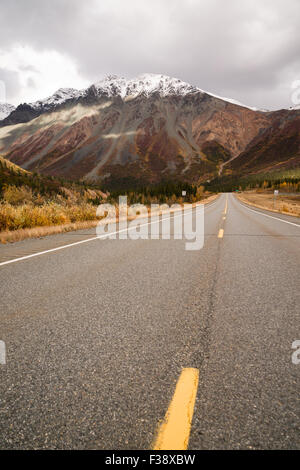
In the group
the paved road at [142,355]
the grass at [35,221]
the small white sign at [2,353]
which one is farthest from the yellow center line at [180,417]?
the grass at [35,221]

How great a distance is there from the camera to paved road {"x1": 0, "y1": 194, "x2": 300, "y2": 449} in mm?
1370

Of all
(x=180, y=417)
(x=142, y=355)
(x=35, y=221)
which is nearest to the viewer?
(x=180, y=417)

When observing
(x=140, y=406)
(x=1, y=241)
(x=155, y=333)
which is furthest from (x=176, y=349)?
(x=1, y=241)

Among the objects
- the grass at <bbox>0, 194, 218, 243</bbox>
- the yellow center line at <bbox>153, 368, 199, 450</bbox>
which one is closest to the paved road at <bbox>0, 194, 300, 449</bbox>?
the yellow center line at <bbox>153, 368, 199, 450</bbox>

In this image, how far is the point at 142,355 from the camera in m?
2.02

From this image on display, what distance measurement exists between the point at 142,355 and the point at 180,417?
662 millimetres

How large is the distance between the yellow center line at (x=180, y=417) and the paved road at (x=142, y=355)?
0.14 feet

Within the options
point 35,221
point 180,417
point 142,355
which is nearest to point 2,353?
point 142,355

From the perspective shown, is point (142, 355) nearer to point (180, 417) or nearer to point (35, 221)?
point (180, 417)

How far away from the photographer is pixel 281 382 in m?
1.73

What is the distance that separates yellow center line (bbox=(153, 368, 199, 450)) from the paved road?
0.04m
